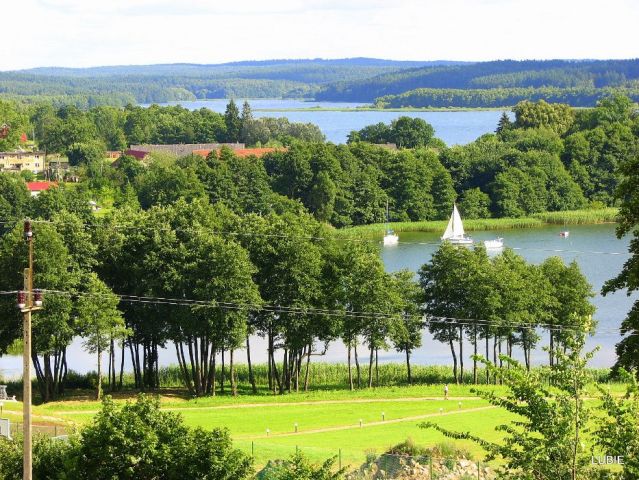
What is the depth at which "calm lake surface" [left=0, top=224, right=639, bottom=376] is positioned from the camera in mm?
57031

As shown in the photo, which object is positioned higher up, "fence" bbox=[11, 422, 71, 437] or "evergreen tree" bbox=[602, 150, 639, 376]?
"evergreen tree" bbox=[602, 150, 639, 376]

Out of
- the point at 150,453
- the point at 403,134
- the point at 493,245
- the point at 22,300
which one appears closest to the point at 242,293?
the point at 150,453

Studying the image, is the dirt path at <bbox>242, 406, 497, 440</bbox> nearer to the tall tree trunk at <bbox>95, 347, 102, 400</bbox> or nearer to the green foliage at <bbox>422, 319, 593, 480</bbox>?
the tall tree trunk at <bbox>95, 347, 102, 400</bbox>

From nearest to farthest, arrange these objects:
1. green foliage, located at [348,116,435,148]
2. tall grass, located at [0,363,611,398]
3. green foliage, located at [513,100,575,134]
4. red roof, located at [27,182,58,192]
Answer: tall grass, located at [0,363,611,398] < red roof, located at [27,182,58,192] < green foliage, located at [513,100,575,134] < green foliage, located at [348,116,435,148]

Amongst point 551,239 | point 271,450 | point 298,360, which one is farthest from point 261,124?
point 271,450

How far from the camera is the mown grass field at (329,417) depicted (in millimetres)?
34312

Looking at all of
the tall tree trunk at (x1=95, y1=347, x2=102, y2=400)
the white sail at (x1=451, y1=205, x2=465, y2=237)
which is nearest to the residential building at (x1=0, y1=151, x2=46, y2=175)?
the white sail at (x1=451, y1=205, x2=465, y2=237)

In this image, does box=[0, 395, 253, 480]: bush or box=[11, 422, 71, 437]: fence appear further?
box=[11, 422, 71, 437]: fence

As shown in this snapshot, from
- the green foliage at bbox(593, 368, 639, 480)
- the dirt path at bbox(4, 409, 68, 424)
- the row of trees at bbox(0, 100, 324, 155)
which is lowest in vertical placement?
the dirt path at bbox(4, 409, 68, 424)

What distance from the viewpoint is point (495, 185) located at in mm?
106875

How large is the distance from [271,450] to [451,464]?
18.8 feet

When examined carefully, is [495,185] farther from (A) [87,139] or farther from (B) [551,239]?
(A) [87,139]

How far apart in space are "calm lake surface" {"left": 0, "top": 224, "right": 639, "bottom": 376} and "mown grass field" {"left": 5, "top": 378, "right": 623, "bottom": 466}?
20.1ft

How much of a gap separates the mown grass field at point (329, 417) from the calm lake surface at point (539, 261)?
6122mm
